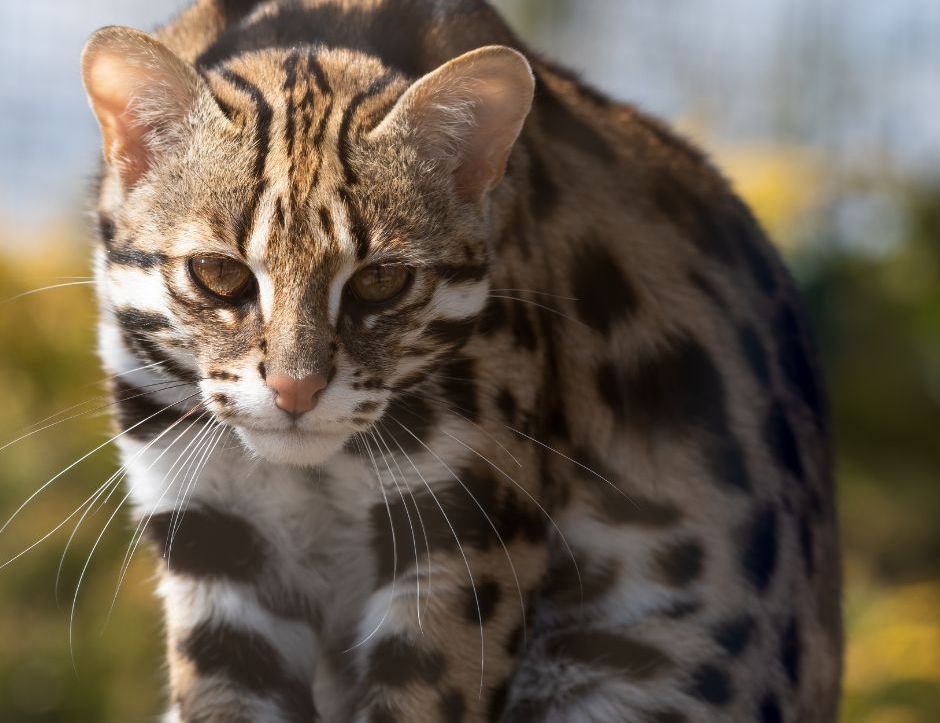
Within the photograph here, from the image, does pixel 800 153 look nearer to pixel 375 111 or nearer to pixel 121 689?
pixel 121 689

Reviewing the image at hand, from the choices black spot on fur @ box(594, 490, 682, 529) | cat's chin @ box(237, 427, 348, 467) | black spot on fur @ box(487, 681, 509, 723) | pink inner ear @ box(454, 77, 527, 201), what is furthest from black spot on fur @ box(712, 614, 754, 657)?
pink inner ear @ box(454, 77, 527, 201)

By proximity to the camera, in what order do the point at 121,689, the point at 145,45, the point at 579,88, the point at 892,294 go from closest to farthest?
1. the point at 145,45
2. the point at 579,88
3. the point at 121,689
4. the point at 892,294

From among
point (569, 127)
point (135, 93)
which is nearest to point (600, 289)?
point (569, 127)

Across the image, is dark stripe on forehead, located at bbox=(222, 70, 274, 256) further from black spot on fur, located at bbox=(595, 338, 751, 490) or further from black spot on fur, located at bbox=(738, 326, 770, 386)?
black spot on fur, located at bbox=(738, 326, 770, 386)

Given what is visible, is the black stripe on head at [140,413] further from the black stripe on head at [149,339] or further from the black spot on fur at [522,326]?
the black spot on fur at [522,326]

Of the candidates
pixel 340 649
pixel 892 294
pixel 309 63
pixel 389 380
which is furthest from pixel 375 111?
pixel 892 294

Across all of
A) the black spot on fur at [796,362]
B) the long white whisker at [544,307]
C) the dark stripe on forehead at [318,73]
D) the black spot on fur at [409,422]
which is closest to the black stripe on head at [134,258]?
the dark stripe on forehead at [318,73]

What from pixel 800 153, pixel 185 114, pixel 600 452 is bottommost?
pixel 600 452

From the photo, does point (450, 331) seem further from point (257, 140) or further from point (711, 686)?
point (711, 686)
